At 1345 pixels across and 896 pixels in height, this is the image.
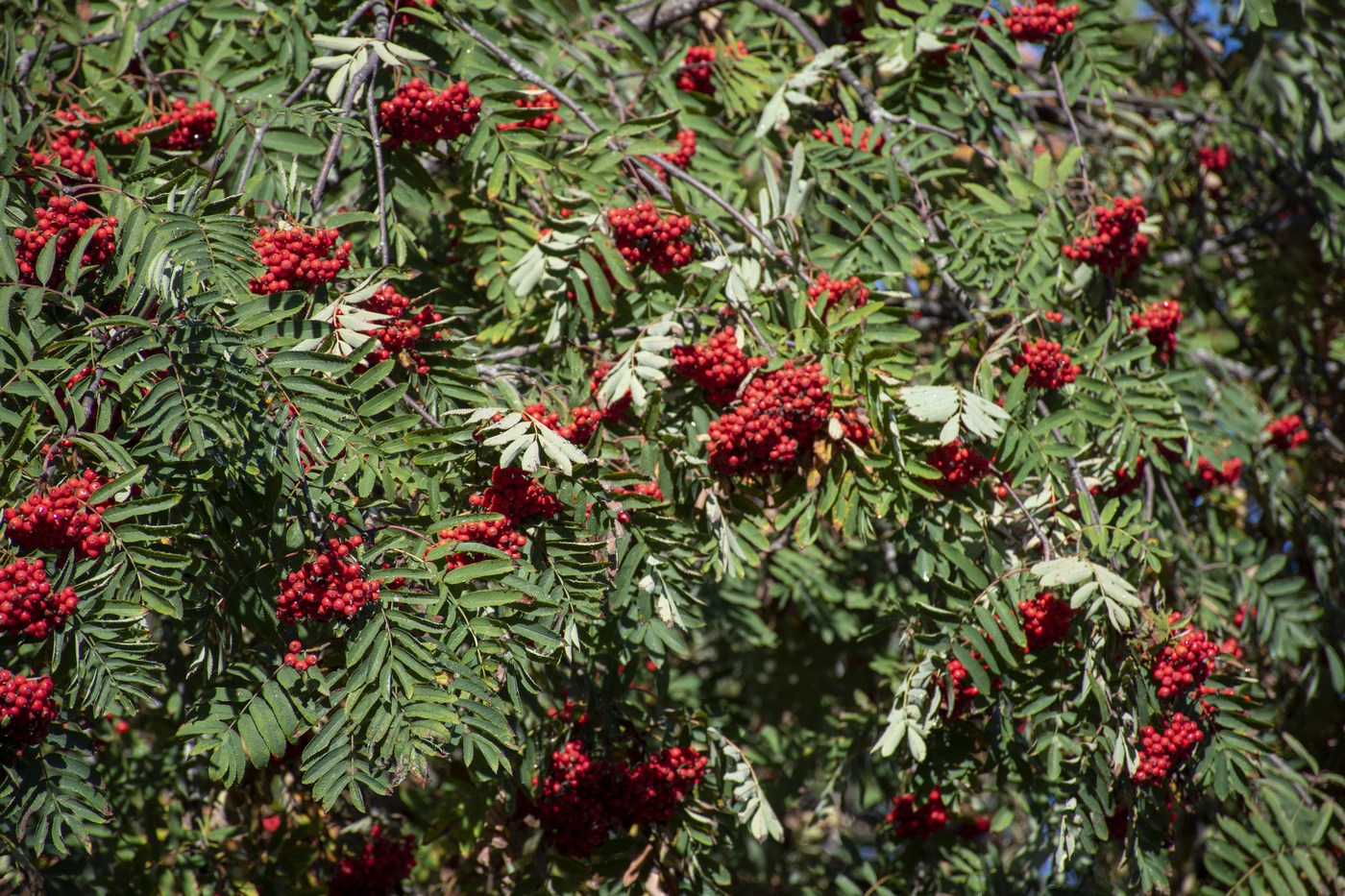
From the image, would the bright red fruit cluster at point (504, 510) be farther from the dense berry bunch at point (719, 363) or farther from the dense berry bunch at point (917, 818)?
the dense berry bunch at point (917, 818)

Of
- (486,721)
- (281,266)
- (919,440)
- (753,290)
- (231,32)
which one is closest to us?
(486,721)

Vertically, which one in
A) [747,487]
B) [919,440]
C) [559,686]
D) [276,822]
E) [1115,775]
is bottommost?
[276,822]

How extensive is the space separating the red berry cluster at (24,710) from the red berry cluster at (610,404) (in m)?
1.54

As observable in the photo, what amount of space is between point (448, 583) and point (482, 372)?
3.03ft

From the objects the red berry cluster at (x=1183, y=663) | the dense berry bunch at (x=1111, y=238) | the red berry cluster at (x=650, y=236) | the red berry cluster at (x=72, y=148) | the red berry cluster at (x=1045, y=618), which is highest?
the dense berry bunch at (x=1111, y=238)

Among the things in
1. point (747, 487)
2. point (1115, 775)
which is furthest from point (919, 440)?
point (1115, 775)

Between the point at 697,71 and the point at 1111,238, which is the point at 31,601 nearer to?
the point at 697,71

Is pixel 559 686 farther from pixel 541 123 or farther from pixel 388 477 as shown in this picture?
pixel 541 123

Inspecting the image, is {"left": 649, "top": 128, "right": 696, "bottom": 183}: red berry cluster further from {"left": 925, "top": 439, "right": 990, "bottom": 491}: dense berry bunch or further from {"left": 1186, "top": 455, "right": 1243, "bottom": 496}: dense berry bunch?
{"left": 1186, "top": 455, "right": 1243, "bottom": 496}: dense berry bunch

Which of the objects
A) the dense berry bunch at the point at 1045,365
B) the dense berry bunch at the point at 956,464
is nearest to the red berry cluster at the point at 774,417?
the dense berry bunch at the point at 956,464

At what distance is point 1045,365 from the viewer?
328 centimetres

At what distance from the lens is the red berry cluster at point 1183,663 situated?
3.05 m

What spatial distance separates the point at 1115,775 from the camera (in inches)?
124

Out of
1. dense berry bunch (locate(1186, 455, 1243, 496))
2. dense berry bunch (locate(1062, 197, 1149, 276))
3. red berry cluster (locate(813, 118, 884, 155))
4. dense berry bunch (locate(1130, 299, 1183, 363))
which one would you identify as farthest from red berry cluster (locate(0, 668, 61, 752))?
dense berry bunch (locate(1186, 455, 1243, 496))
